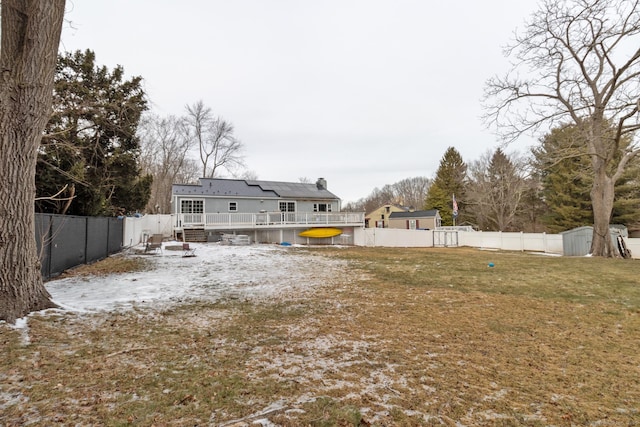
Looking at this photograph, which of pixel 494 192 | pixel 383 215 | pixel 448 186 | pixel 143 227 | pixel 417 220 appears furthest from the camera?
pixel 383 215

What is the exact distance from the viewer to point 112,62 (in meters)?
13.6

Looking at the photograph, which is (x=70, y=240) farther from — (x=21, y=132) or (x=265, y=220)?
(x=265, y=220)

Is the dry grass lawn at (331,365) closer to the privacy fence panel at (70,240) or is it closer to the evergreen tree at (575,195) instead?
the privacy fence panel at (70,240)

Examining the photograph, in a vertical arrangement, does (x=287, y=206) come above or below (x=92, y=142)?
below

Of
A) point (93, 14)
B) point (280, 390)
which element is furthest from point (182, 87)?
point (280, 390)

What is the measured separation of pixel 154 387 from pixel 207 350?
0.81m

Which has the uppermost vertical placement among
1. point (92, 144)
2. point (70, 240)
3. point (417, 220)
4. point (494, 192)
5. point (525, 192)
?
point (494, 192)

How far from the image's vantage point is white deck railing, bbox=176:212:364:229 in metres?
17.6

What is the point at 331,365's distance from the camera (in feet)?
9.44

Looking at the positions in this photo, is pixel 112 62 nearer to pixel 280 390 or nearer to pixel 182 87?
pixel 182 87

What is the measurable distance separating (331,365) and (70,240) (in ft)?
27.4

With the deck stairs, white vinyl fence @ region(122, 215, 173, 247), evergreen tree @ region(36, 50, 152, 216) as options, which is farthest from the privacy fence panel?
the deck stairs

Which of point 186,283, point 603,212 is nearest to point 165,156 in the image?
point 186,283

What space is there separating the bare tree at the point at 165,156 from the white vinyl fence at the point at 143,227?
12.8 metres
